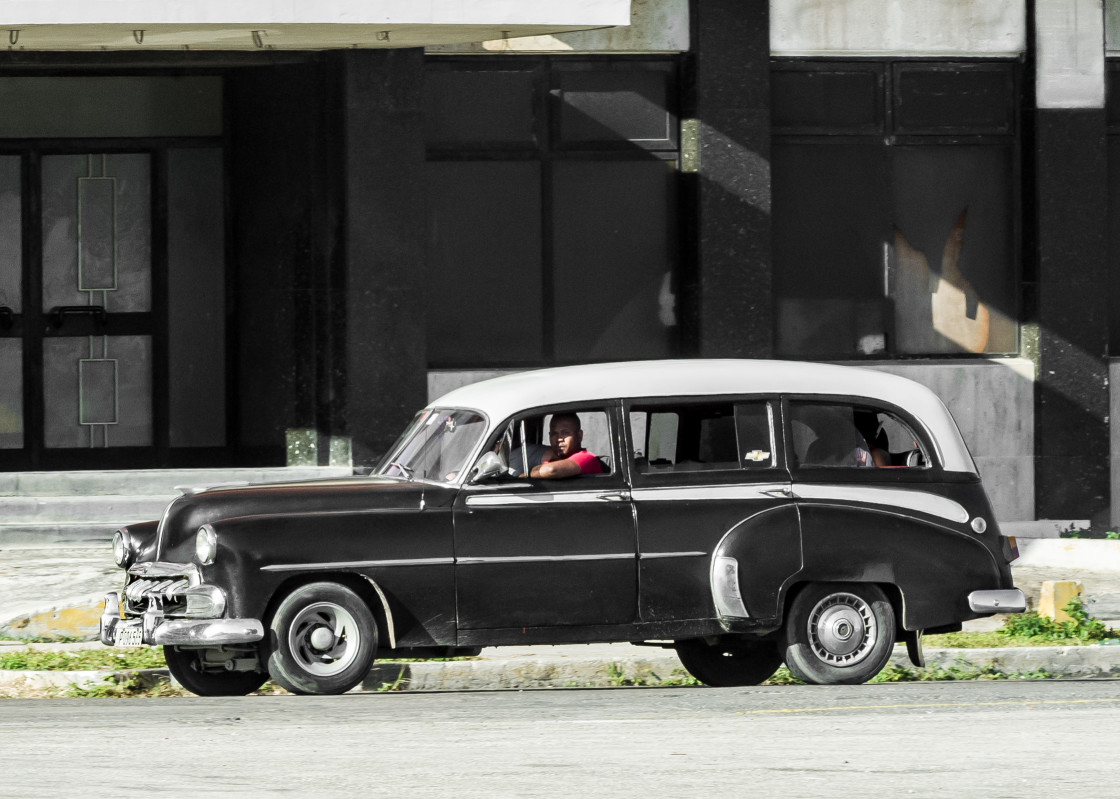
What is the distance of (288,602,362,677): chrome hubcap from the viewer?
946 centimetres

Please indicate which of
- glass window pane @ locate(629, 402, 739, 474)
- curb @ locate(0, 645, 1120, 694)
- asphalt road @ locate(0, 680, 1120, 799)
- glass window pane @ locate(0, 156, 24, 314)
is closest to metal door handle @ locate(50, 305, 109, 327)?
glass window pane @ locate(0, 156, 24, 314)

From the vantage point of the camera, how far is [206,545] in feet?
30.7

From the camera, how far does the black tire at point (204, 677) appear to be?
1001 centimetres

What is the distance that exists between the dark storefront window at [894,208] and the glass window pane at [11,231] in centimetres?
712

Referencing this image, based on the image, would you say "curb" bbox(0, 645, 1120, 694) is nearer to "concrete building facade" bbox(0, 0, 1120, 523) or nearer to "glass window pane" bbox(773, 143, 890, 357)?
"concrete building facade" bbox(0, 0, 1120, 523)

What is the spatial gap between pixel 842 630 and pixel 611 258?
8266mm

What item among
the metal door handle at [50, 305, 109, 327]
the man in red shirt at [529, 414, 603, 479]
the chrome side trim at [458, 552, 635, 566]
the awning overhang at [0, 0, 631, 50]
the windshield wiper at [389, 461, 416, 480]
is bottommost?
the chrome side trim at [458, 552, 635, 566]

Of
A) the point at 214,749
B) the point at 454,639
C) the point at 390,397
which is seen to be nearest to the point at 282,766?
the point at 214,749

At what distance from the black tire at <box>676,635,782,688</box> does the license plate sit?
3053 mm

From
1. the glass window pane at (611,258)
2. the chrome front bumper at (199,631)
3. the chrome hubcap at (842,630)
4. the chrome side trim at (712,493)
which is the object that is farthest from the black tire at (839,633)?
the glass window pane at (611,258)

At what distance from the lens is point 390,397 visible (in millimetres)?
17219

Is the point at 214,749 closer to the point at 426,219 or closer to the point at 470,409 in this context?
the point at 470,409

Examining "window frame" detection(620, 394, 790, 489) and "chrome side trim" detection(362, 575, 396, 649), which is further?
"window frame" detection(620, 394, 790, 489)

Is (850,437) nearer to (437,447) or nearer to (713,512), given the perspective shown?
(713,512)
